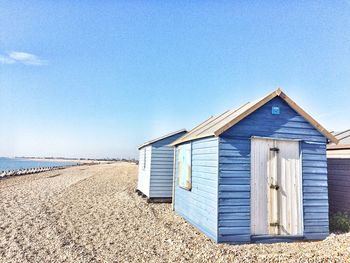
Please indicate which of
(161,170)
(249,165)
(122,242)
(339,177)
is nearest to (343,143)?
(339,177)

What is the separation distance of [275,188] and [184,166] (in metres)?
3.45

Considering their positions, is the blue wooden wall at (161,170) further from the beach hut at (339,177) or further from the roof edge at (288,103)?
the beach hut at (339,177)

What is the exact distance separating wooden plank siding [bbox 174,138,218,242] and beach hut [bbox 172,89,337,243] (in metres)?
0.03

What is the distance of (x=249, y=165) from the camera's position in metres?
7.33

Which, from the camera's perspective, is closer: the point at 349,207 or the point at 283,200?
the point at 283,200

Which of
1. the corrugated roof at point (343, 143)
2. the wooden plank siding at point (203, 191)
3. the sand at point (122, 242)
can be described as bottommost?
the sand at point (122, 242)

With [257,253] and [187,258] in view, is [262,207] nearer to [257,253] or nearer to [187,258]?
[257,253]

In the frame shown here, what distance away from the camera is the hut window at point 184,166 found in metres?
9.33

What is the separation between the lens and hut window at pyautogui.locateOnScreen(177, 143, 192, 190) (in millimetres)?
9328

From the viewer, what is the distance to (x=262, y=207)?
7332mm

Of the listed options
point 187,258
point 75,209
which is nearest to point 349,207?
point 187,258

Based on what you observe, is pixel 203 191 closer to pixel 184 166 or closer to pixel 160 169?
pixel 184 166

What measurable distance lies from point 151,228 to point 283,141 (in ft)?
15.5

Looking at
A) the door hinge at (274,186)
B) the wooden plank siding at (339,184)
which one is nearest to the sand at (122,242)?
the door hinge at (274,186)
